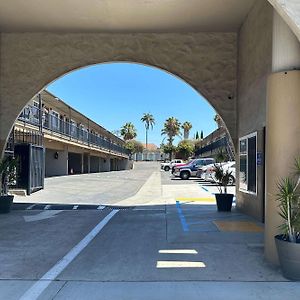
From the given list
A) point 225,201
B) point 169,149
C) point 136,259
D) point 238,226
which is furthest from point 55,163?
point 169,149

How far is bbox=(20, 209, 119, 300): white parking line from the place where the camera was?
538 centimetres

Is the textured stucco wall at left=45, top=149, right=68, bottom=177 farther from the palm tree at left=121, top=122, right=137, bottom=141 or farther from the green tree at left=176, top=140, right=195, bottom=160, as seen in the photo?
the palm tree at left=121, top=122, right=137, bottom=141

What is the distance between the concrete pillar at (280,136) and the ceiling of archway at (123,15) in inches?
228

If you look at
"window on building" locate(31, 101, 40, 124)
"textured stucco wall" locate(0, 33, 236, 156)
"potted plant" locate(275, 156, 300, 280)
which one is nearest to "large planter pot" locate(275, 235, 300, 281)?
"potted plant" locate(275, 156, 300, 280)

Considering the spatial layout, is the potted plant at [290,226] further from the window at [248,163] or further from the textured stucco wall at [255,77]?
the window at [248,163]

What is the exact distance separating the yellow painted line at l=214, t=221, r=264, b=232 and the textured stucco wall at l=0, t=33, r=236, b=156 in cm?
417

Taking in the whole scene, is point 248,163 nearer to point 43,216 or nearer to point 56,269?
point 43,216

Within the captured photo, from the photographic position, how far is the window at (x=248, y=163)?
11828 millimetres

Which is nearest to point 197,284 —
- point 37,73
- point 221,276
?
point 221,276

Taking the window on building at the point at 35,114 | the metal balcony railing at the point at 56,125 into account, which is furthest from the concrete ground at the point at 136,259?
the window on building at the point at 35,114

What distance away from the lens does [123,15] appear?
12.8 metres

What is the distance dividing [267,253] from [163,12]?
816 centimetres

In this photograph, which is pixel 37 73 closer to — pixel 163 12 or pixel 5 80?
pixel 5 80

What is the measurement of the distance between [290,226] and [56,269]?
358 centimetres
